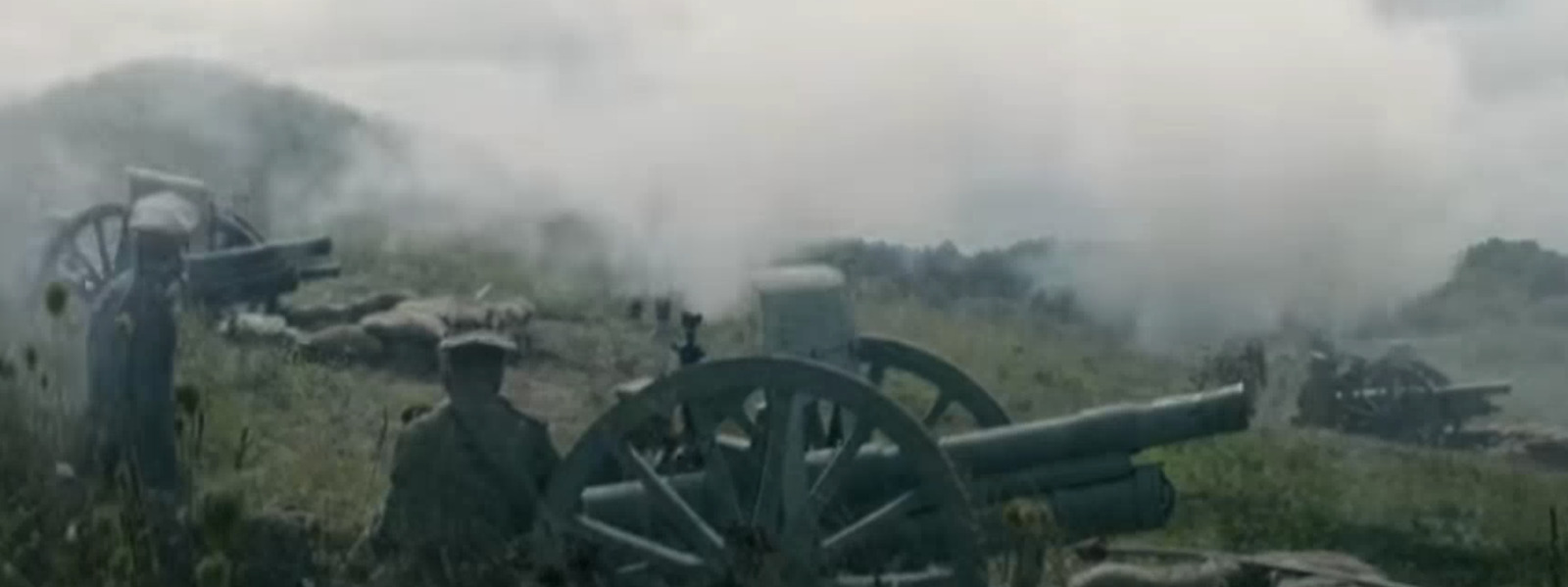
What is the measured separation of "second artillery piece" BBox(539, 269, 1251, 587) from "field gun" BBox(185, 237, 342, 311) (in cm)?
1152

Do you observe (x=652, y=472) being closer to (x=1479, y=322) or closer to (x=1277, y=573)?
(x=1277, y=573)

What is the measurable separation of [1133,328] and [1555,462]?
10672 millimetres

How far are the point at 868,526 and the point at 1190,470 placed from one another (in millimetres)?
5553

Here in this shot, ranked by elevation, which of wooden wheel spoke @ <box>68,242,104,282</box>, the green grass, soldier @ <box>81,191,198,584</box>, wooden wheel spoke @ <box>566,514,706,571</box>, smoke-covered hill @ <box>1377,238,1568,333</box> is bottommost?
smoke-covered hill @ <box>1377,238,1568,333</box>

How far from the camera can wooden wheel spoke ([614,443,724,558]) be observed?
9.29m

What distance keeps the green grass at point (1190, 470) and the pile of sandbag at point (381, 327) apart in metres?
0.60

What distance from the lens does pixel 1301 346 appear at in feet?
104

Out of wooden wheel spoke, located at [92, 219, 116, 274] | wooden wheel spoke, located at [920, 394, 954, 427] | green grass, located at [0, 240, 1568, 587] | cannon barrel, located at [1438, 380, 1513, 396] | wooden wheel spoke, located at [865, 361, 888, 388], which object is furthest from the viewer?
cannon barrel, located at [1438, 380, 1513, 396]

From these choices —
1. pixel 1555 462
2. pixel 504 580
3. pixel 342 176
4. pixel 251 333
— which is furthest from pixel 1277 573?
pixel 342 176

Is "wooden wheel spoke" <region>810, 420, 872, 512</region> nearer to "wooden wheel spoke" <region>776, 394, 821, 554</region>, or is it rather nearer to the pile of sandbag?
"wooden wheel spoke" <region>776, 394, 821, 554</region>

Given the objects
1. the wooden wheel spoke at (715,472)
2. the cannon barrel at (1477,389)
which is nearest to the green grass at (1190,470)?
the wooden wheel spoke at (715,472)

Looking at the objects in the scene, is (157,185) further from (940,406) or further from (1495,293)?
(1495,293)

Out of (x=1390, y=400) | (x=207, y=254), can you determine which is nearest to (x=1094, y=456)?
(x=207, y=254)

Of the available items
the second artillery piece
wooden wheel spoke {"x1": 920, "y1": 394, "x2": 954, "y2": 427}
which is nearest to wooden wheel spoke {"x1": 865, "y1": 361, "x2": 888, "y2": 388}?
wooden wheel spoke {"x1": 920, "y1": 394, "x2": 954, "y2": 427}
